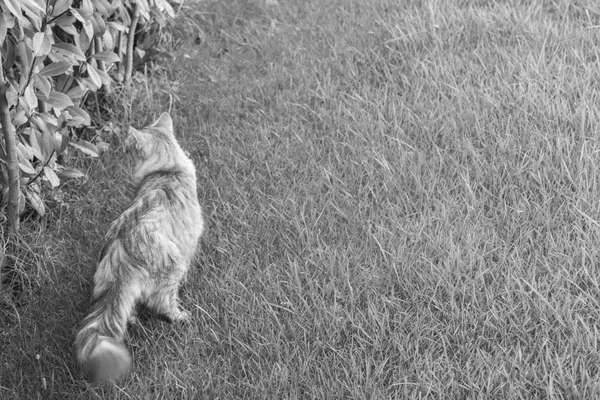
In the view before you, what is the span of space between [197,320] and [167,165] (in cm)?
89

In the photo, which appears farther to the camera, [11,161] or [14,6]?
[11,161]

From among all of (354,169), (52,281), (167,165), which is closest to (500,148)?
(354,169)

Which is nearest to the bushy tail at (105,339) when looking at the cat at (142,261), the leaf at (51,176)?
the cat at (142,261)

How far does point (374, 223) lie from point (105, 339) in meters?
1.46

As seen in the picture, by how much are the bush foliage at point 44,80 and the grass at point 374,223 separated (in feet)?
1.18

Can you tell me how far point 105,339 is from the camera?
120 inches

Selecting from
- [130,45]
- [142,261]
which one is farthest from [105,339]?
[130,45]

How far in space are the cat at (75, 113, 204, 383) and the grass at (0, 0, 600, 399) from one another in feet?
0.55

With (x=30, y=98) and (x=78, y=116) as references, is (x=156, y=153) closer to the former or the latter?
(x=78, y=116)

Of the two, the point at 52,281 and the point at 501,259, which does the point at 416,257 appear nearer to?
the point at 501,259

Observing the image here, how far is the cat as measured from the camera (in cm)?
306

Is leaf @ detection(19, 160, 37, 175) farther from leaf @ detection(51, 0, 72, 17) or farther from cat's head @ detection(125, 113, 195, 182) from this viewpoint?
leaf @ detection(51, 0, 72, 17)

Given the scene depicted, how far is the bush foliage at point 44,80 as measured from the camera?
3.33m

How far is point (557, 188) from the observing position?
A: 3.79m
